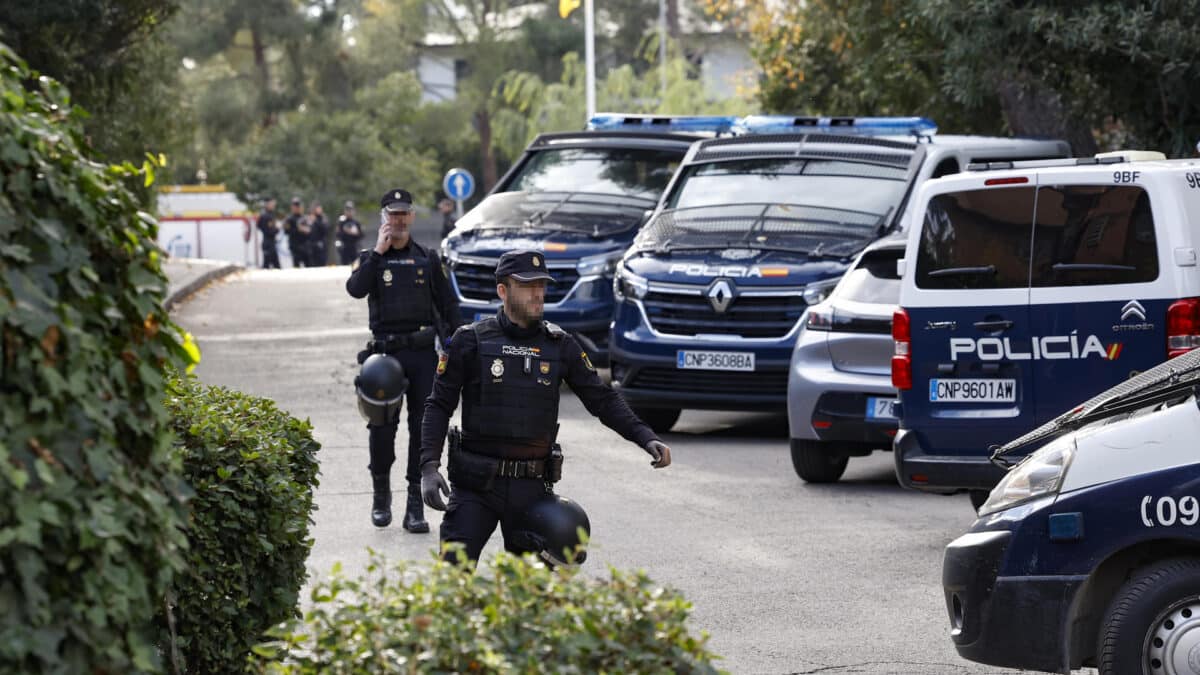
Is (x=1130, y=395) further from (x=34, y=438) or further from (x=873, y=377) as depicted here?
(x=873, y=377)

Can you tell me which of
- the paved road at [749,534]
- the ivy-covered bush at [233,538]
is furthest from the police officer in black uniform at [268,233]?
the ivy-covered bush at [233,538]

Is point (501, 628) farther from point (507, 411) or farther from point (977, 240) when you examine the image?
point (977, 240)

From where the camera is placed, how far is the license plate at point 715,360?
13.0 m

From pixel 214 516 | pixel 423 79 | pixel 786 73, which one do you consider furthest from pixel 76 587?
pixel 423 79

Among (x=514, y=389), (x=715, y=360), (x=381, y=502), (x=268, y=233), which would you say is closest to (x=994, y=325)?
(x=514, y=389)

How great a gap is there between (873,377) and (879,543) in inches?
81.2

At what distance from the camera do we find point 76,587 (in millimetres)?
3463

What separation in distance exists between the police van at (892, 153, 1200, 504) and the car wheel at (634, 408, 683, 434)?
4.78 m

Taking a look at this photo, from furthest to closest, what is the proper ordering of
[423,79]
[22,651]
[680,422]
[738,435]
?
1. [423,79]
2. [680,422]
3. [738,435]
4. [22,651]

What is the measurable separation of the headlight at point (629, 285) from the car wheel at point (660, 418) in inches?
34.7

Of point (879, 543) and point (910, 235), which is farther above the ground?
point (910, 235)

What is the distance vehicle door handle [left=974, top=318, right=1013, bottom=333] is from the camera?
8.97 m

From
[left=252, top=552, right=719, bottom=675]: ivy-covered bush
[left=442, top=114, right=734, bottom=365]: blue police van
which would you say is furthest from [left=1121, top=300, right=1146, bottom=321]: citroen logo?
[left=442, top=114, right=734, bottom=365]: blue police van

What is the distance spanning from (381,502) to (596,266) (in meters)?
5.71
